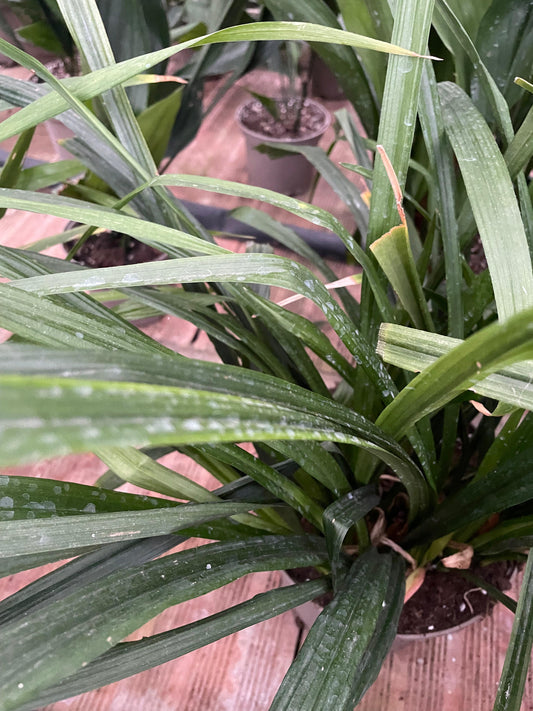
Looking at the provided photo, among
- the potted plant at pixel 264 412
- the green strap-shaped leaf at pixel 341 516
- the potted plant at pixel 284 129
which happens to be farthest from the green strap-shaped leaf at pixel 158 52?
the potted plant at pixel 284 129

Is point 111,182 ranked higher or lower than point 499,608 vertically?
higher

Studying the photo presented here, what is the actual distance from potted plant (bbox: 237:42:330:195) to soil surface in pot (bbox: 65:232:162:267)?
0.87ft

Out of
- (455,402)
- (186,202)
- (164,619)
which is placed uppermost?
(455,402)

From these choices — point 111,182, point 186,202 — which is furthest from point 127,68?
point 186,202

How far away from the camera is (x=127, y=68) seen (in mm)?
280

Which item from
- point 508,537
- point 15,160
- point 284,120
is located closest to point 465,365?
point 508,537

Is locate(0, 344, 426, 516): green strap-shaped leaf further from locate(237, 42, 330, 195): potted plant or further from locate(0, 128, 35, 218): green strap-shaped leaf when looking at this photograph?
locate(237, 42, 330, 195): potted plant

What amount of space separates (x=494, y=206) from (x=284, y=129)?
Result: 818mm

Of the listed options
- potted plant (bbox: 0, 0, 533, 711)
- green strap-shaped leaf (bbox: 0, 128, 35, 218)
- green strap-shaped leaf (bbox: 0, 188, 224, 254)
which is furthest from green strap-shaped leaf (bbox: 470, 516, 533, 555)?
green strap-shaped leaf (bbox: 0, 128, 35, 218)

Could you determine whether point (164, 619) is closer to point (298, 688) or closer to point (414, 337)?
point (298, 688)

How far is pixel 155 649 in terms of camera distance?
10.3 inches

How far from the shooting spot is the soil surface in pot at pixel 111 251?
781 mm

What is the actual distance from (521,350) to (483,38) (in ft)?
1.25

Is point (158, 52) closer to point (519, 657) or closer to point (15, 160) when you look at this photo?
point (15, 160)
